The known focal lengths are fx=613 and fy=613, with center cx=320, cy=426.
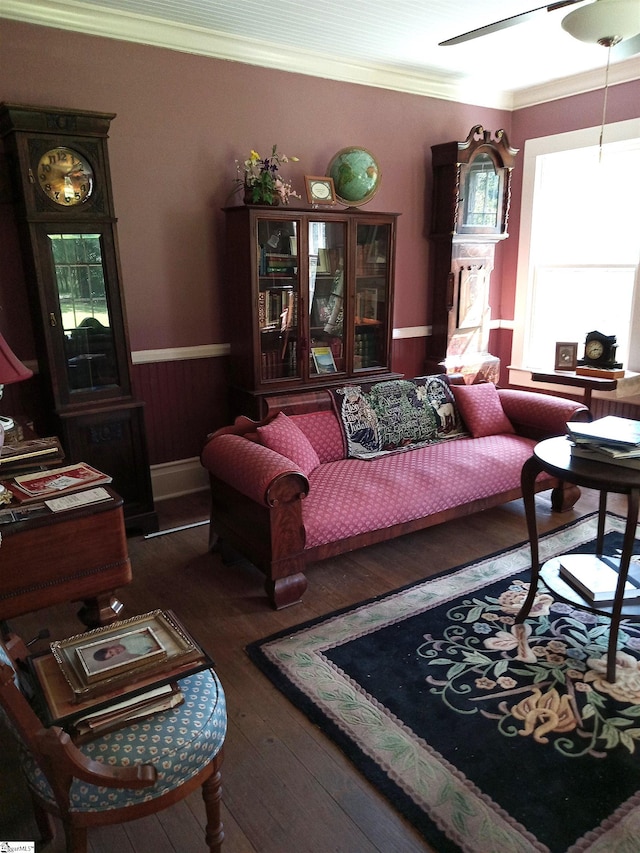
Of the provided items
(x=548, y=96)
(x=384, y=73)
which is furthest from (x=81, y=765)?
(x=548, y=96)

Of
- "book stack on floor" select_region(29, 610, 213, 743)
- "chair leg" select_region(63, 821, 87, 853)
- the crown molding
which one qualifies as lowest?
"chair leg" select_region(63, 821, 87, 853)

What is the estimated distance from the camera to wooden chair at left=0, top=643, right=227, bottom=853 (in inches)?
46.9

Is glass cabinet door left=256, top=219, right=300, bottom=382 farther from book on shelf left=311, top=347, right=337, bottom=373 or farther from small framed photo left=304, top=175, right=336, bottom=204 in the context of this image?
small framed photo left=304, top=175, right=336, bottom=204

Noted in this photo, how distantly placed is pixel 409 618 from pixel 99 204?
247 cm

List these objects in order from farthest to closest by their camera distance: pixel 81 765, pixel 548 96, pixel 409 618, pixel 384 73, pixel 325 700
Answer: pixel 548 96 < pixel 384 73 < pixel 409 618 < pixel 325 700 < pixel 81 765

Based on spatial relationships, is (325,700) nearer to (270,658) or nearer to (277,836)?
(270,658)

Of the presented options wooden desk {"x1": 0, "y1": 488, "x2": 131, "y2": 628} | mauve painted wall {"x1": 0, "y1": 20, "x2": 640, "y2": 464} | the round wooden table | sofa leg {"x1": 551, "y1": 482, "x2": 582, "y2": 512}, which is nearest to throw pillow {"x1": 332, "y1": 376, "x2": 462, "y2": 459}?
sofa leg {"x1": 551, "y1": 482, "x2": 582, "y2": 512}

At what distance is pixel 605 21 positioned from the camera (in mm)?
2162

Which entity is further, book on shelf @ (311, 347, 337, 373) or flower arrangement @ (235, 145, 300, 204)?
book on shelf @ (311, 347, 337, 373)

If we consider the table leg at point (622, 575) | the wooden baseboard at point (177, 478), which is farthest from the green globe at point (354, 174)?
the table leg at point (622, 575)

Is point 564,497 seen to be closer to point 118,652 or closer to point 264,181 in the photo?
point 264,181

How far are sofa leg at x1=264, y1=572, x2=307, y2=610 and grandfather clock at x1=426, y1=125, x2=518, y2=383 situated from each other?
2476mm

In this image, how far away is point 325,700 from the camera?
214cm

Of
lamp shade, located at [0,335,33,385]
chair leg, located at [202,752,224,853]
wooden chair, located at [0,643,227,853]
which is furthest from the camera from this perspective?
lamp shade, located at [0,335,33,385]
